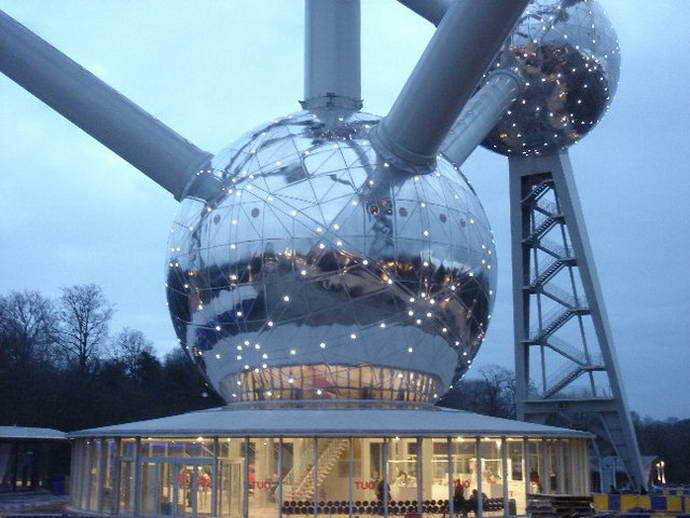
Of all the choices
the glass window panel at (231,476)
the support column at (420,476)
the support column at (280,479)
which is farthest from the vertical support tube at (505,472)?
the glass window panel at (231,476)

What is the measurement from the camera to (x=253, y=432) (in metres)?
18.6

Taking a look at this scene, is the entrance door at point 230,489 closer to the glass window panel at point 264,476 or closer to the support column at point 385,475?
the glass window panel at point 264,476

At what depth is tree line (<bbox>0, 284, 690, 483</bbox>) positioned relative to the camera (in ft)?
150

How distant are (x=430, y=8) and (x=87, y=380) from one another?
105ft

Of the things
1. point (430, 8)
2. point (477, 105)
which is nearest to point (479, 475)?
point (477, 105)

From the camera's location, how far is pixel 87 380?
173 ft

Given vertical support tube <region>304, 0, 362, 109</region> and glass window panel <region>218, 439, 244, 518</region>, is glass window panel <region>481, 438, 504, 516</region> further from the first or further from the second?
vertical support tube <region>304, 0, 362, 109</region>

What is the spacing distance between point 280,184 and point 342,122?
2.70 metres

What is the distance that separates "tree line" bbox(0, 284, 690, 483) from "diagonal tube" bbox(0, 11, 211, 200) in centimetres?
2273

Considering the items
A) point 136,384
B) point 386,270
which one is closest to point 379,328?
point 386,270

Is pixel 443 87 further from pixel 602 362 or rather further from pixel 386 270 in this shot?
pixel 602 362

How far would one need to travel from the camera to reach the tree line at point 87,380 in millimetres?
45812

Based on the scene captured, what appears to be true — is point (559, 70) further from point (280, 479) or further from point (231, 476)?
point (231, 476)

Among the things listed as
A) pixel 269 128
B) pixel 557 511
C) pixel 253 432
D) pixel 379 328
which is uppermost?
pixel 269 128
